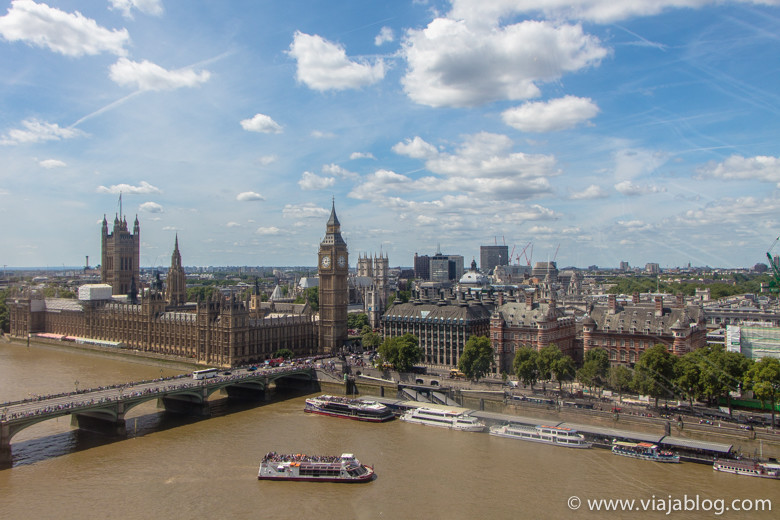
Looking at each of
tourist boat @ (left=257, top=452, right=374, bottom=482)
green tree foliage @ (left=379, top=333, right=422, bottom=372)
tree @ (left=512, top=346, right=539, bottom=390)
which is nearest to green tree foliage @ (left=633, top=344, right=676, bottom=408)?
tree @ (left=512, top=346, right=539, bottom=390)

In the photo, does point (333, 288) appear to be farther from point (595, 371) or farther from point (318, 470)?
point (318, 470)

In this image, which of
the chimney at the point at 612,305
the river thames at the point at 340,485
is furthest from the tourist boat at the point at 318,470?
the chimney at the point at 612,305

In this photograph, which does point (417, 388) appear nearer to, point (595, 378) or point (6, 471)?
point (595, 378)

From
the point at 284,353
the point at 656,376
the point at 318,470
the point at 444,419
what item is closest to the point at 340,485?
the point at 318,470

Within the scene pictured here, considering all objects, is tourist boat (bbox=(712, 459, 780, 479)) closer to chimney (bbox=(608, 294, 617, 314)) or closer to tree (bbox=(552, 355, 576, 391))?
tree (bbox=(552, 355, 576, 391))

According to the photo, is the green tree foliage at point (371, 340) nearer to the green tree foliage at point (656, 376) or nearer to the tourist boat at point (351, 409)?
the tourist boat at point (351, 409)

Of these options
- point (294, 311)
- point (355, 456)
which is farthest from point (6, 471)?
point (294, 311)
